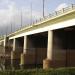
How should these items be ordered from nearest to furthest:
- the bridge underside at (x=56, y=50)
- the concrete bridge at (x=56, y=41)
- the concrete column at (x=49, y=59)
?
the concrete bridge at (x=56, y=41)
the concrete column at (x=49, y=59)
the bridge underside at (x=56, y=50)

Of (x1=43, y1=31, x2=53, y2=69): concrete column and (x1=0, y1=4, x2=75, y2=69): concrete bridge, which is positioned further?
(x1=43, y1=31, x2=53, y2=69): concrete column

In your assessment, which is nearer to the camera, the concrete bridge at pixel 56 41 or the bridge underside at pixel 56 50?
the concrete bridge at pixel 56 41

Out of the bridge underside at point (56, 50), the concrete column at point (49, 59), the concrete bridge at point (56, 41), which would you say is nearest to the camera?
the concrete bridge at point (56, 41)

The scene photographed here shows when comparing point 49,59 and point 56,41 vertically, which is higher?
point 56,41

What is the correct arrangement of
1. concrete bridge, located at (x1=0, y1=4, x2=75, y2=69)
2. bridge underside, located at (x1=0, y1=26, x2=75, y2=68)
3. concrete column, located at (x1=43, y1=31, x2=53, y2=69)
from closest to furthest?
1. concrete bridge, located at (x1=0, y1=4, x2=75, y2=69)
2. concrete column, located at (x1=43, y1=31, x2=53, y2=69)
3. bridge underside, located at (x1=0, y1=26, x2=75, y2=68)

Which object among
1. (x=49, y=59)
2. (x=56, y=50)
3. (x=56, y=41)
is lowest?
(x=49, y=59)

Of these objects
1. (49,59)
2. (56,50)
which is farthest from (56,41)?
(49,59)

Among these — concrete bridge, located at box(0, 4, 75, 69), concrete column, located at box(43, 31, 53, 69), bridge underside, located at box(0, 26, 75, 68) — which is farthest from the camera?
bridge underside, located at box(0, 26, 75, 68)

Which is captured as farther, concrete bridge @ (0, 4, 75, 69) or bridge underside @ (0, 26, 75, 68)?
bridge underside @ (0, 26, 75, 68)

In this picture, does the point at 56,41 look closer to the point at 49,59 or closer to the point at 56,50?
the point at 56,50

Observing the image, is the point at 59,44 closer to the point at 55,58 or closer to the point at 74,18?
the point at 55,58

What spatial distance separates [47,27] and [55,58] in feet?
23.0

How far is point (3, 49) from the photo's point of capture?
317ft

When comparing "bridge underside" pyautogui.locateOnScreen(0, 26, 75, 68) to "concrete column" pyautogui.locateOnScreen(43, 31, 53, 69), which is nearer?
"concrete column" pyautogui.locateOnScreen(43, 31, 53, 69)
